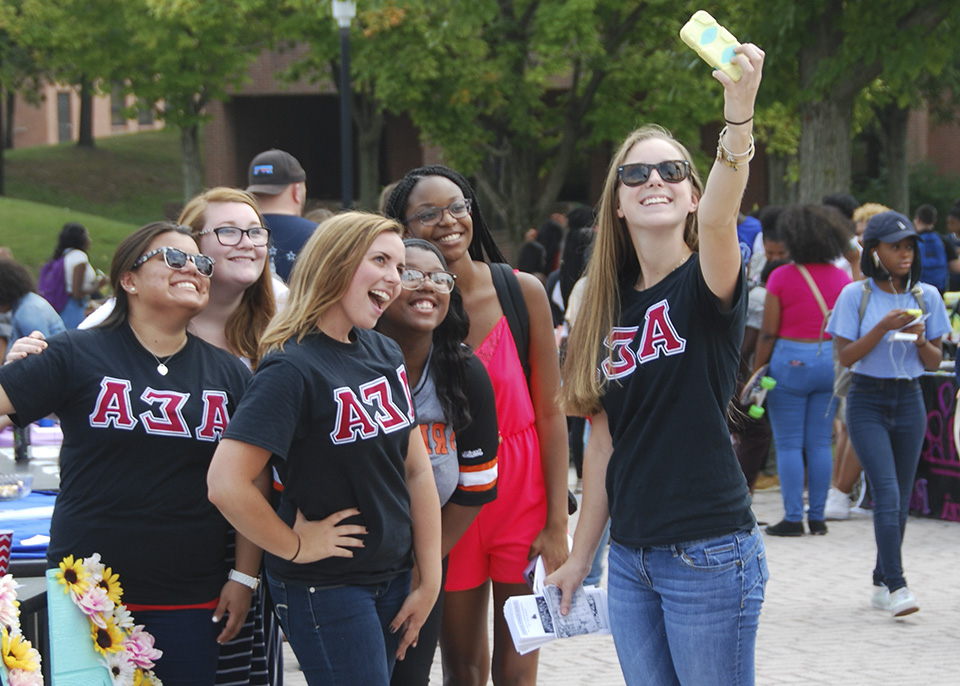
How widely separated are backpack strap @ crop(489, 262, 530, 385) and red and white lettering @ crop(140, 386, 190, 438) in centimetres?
116

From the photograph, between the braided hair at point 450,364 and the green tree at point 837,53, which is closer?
the braided hair at point 450,364

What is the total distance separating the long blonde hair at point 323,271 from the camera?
3.06 metres

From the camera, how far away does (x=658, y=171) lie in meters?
2.98

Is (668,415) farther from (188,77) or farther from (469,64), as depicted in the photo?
(188,77)

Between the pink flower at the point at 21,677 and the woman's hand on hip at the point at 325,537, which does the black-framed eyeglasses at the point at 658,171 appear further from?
the pink flower at the point at 21,677

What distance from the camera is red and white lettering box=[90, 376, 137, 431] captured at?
3207mm

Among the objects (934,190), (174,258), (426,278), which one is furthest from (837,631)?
(934,190)

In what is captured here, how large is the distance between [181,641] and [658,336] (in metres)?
1.64

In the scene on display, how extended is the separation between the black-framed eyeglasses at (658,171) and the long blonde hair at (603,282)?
3.0 inches

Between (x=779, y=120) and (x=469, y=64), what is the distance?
25.4 ft

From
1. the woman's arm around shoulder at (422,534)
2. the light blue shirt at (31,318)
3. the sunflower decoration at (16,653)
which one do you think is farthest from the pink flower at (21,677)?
the light blue shirt at (31,318)

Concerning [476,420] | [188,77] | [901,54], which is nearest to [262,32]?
[188,77]

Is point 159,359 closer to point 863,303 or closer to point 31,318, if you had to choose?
point 863,303

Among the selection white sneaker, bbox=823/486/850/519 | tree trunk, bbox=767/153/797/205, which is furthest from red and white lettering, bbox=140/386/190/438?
tree trunk, bbox=767/153/797/205
